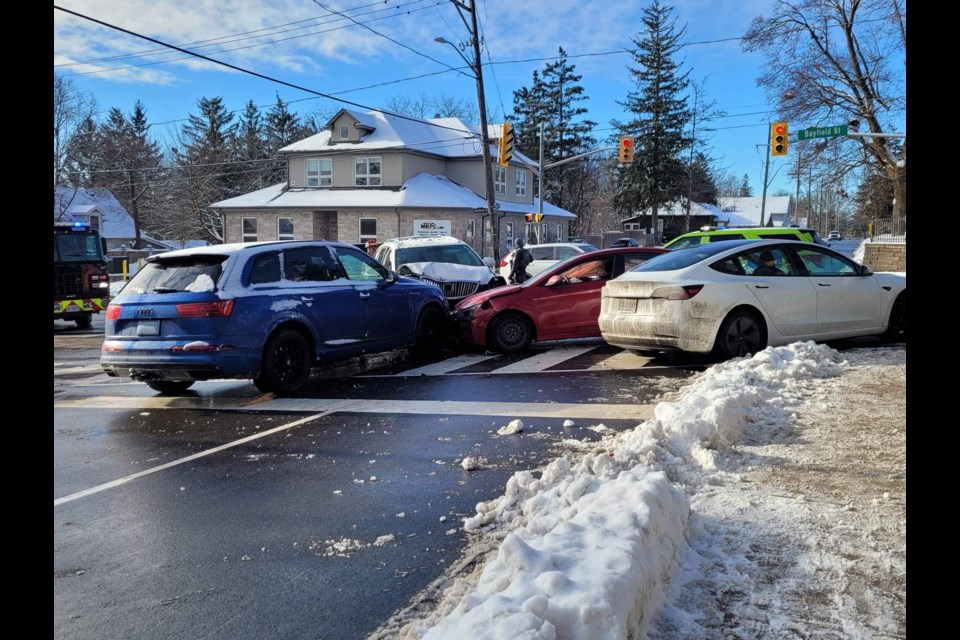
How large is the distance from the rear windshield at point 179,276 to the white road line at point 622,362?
4.90 metres

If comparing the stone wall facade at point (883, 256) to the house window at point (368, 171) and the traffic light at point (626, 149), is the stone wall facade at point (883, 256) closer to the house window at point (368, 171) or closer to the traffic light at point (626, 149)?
the traffic light at point (626, 149)

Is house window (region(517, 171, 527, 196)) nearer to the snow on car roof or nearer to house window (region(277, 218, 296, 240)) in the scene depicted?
house window (region(277, 218, 296, 240))

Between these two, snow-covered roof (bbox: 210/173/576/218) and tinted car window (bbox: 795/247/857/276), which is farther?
snow-covered roof (bbox: 210/173/576/218)

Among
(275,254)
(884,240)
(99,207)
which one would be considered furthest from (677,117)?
(275,254)

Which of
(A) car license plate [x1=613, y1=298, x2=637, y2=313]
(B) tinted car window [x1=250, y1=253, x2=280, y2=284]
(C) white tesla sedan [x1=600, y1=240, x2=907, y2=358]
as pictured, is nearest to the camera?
(B) tinted car window [x1=250, y1=253, x2=280, y2=284]

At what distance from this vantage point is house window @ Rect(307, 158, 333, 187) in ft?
145

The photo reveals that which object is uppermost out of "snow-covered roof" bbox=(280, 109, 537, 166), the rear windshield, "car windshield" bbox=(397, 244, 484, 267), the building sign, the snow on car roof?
"snow-covered roof" bbox=(280, 109, 537, 166)

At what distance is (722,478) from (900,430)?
1991mm

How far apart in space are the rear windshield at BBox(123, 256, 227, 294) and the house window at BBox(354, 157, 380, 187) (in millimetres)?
35134

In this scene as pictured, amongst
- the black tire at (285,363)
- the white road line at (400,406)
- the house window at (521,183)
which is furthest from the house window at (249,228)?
the black tire at (285,363)

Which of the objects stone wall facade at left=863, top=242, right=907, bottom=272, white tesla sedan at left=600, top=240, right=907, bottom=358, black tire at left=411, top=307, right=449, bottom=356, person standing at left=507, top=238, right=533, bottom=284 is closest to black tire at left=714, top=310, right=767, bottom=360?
white tesla sedan at left=600, top=240, right=907, bottom=358

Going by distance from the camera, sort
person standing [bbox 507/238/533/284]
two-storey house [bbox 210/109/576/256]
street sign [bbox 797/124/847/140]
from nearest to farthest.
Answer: person standing [bbox 507/238/533/284], street sign [bbox 797/124/847/140], two-storey house [bbox 210/109/576/256]
